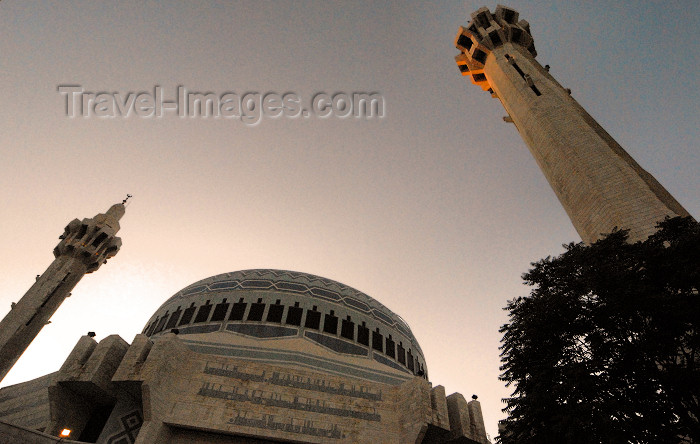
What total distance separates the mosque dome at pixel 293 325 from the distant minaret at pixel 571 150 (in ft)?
38.7

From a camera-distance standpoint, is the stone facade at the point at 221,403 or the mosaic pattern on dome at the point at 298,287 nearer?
the stone facade at the point at 221,403

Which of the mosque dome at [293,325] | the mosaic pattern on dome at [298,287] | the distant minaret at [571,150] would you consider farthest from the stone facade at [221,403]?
the distant minaret at [571,150]

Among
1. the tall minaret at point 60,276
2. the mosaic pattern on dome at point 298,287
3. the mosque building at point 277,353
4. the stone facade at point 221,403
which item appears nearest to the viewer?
the stone facade at point 221,403

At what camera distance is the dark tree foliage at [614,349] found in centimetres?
800

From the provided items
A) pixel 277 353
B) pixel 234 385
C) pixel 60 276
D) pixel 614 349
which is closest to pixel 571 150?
pixel 614 349

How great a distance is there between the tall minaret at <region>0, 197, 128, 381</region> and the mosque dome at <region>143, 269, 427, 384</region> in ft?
17.0

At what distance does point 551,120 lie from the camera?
20.7 meters

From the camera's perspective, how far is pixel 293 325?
21406 mm

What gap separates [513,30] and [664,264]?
84.1 feet

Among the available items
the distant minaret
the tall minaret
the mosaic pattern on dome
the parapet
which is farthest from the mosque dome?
the parapet

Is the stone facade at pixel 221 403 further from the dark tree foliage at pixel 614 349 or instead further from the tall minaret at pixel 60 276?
the tall minaret at pixel 60 276

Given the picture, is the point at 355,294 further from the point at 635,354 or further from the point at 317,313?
the point at 635,354

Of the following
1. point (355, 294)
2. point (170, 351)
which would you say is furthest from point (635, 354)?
point (355, 294)

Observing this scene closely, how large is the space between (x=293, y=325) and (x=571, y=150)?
52.0 feet
